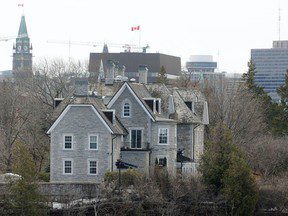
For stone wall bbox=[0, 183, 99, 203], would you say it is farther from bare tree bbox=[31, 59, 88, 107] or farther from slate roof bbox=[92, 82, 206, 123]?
bare tree bbox=[31, 59, 88, 107]

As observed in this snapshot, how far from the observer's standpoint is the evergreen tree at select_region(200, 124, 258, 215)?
63000 mm

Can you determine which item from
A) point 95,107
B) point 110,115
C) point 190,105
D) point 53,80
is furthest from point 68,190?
point 53,80

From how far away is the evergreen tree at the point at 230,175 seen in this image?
63000 mm

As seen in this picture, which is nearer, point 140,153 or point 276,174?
point 140,153

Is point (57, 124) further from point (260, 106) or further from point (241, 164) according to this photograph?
point (260, 106)

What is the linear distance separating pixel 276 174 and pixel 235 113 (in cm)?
1960

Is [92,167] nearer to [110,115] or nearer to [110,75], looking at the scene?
[110,115]

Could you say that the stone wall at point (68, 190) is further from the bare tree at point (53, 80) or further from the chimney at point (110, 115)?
the bare tree at point (53, 80)

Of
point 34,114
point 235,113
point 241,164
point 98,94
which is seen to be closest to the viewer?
point 241,164

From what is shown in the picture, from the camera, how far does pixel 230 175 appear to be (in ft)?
207

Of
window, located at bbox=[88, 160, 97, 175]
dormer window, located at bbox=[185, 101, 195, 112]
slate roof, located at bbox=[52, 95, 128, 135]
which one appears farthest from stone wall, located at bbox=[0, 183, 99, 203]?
dormer window, located at bbox=[185, 101, 195, 112]

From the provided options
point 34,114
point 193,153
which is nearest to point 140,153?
point 193,153

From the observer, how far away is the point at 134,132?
71.2 m

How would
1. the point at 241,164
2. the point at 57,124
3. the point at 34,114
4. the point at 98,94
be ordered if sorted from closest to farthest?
the point at 241,164 < the point at 57,124 < the point at 98,94 < the point at 34,114
